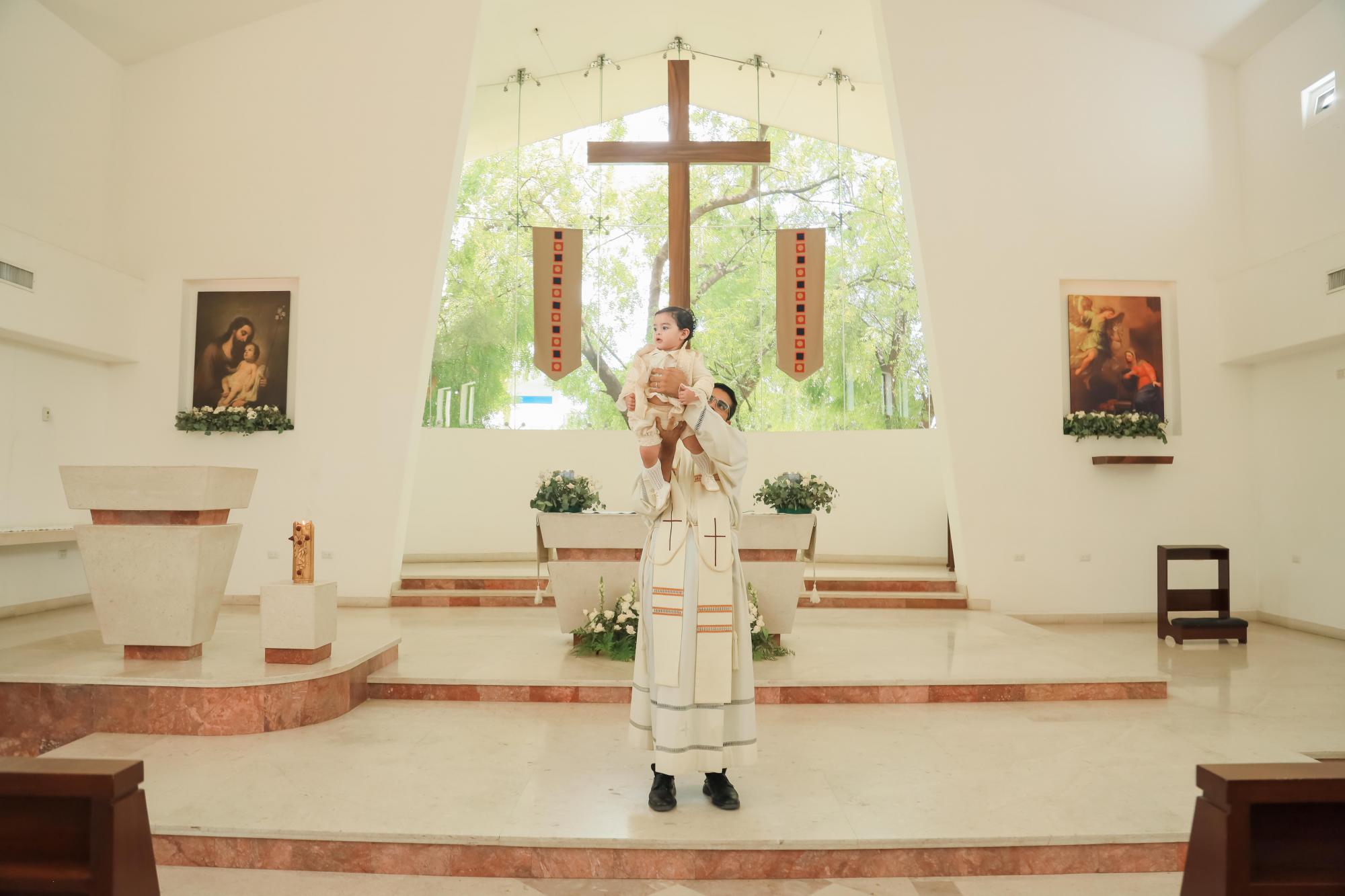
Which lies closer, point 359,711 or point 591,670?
point 359,711

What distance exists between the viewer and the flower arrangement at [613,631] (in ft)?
19.7

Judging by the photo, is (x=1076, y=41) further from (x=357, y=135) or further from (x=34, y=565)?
(x=34, y=565)

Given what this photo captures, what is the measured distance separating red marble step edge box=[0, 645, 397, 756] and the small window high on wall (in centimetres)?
961

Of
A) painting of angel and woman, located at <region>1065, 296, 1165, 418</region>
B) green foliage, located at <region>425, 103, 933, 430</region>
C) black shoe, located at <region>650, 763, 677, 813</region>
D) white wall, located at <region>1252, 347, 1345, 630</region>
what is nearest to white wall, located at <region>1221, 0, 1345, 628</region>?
white wall, located at <region>1252, 347, 1345, 630</region>

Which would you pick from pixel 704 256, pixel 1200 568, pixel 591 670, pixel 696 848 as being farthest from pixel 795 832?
pixel 704 256

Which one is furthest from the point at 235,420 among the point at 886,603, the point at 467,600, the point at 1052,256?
the point at 1052,256

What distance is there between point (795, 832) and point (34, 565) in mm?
7838

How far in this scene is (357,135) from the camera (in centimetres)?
893

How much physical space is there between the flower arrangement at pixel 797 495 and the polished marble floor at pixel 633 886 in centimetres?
382

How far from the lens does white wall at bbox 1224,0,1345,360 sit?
768 centimetres

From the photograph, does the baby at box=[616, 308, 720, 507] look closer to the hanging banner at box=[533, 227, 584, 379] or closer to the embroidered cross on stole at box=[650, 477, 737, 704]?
the embroidered cross on stole at box=[650, 477, 737, 704]

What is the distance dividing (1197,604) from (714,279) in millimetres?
8438

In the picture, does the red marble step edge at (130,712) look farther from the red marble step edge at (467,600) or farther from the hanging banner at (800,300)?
the hanging banner at (800,300)

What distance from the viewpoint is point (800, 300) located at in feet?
32.2
